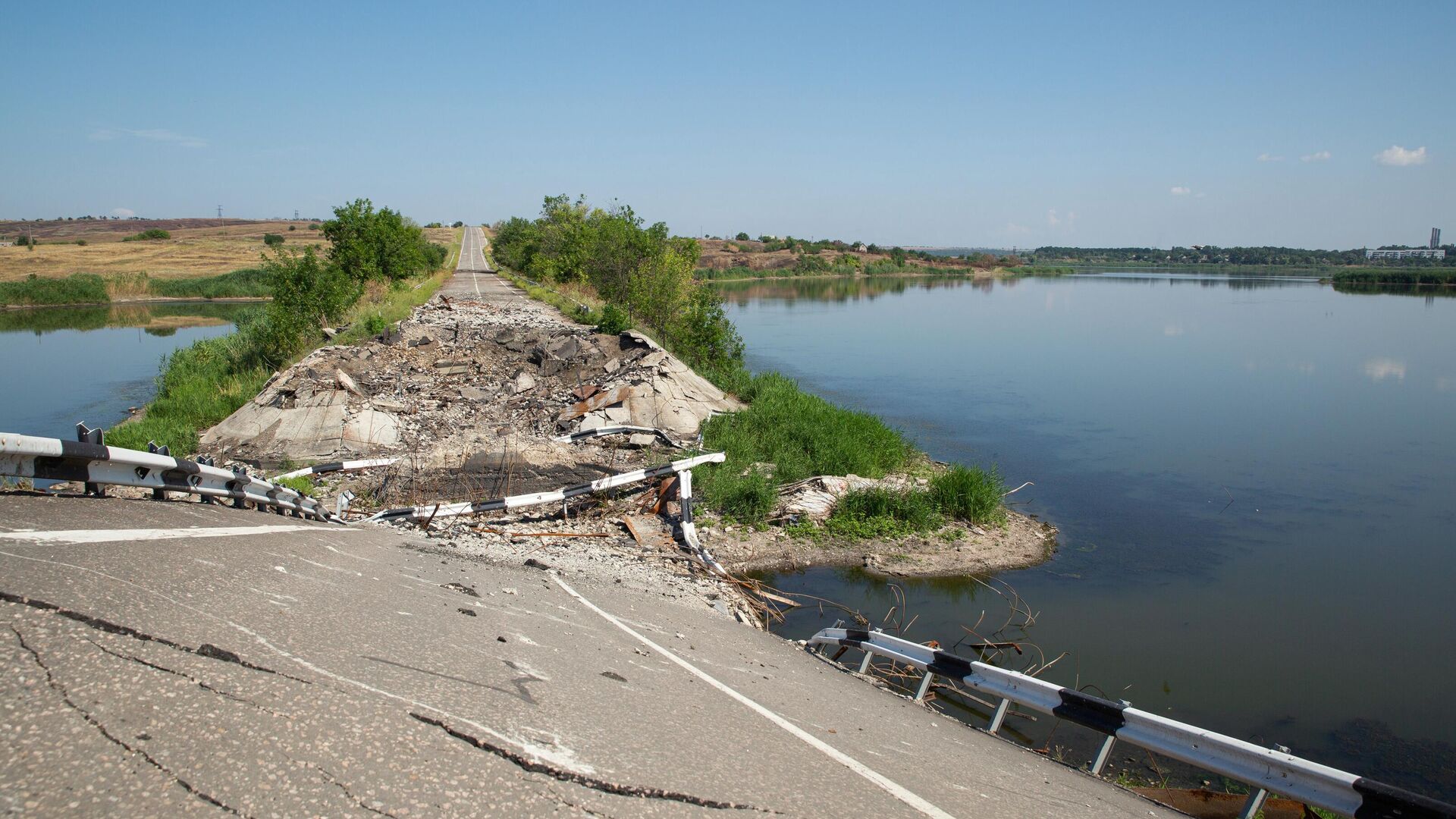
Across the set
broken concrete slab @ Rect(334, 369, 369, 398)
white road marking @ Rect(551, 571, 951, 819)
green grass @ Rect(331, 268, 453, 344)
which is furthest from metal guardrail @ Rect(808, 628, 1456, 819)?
green grass @ Rect(331, 268, 453, 344)

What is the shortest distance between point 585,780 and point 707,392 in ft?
52.5

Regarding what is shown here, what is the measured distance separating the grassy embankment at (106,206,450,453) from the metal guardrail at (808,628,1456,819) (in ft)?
45.5

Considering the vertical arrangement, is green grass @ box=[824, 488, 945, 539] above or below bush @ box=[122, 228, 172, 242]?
below

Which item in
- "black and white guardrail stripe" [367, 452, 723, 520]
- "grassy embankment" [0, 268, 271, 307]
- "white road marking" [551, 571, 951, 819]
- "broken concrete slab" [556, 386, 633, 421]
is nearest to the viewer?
"white road marking" [551, 571, 951, 819]

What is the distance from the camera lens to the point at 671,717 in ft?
12.5

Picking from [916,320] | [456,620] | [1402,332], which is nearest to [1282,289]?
[1402,332]

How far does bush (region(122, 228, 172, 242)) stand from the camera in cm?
9538

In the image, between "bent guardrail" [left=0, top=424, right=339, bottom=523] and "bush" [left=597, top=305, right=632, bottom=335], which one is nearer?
"bent guardrail" [left=0, top=424, right=339, bottom=523]

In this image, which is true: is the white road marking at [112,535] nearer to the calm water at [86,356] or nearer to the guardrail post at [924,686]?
the guardrail post at [924,686]

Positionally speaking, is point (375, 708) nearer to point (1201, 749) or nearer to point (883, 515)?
point (1201, 749)

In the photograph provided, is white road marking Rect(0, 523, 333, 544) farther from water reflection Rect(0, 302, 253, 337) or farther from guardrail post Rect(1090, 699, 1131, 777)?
water reflection Rect(0, 302, 253, 337)

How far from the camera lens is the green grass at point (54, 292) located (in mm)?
53094

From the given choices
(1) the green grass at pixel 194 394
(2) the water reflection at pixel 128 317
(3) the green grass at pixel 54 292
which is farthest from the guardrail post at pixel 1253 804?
(3) the green grass at pixel 54 292

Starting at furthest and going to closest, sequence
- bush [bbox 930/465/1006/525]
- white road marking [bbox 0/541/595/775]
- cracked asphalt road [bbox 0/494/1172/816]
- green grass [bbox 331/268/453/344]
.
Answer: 1. green grass [bbox 331/268/453/344]
2. bush [bbox 930/465/1006/525]
3. white road marking [bbox 0/541/595/775]
4. cracked asphalt road [bbox 0/494/1172/816]
